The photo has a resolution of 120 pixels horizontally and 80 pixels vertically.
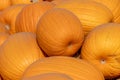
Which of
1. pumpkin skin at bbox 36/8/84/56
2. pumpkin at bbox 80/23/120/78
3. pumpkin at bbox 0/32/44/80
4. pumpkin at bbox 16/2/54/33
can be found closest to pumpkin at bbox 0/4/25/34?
pumpkin at bbox 16/2/54/33

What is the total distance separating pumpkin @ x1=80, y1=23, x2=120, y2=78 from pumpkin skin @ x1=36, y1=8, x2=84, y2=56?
0.07 metres

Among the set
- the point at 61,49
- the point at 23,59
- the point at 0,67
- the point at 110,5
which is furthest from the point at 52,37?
the point at 110,5

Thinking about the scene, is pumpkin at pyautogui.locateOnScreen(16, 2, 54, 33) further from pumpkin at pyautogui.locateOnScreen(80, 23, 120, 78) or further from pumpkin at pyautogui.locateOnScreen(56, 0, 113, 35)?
pumpkin at pyautogui.locateOnScreen(80, 23, 120, 78)

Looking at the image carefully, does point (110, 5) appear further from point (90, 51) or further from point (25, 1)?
point (25, 1)

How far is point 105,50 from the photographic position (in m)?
1.31

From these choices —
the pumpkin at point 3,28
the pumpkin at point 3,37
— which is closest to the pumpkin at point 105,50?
the pumpkin at point 3,37

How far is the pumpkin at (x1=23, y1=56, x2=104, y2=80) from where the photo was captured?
114cm

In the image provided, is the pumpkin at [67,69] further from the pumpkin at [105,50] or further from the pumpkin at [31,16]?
the pumpkin at [31,16]

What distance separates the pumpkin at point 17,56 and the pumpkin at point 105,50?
0.85ft

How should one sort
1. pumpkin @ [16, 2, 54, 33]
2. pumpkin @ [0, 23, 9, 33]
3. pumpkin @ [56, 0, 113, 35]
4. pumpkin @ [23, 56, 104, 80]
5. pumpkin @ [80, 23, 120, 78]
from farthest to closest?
pumpkin @ [0, 23, 9, 33] → pumpkin @ [16, 2, 54, 33] → pumpkin @ [56, 0, 113, 35] → pumpkin @ [80, 23, 120, 78] → pumpkin @ [23, 56, 104, 80]

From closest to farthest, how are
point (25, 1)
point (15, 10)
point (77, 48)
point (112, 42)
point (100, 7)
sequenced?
point (112, 42) < point (77, 48) < point (100, 7) < point (15, 10) < point (25, 1)

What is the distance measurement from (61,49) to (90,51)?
142mm

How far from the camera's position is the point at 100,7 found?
5.18ft

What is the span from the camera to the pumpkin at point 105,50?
1.31 m
